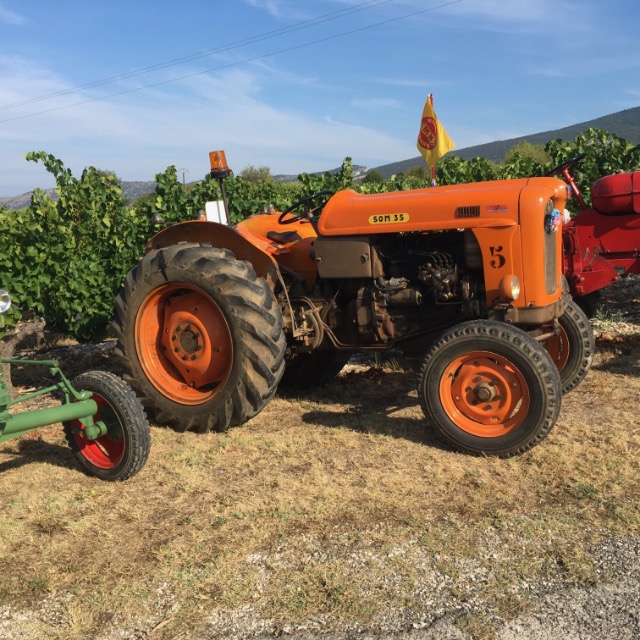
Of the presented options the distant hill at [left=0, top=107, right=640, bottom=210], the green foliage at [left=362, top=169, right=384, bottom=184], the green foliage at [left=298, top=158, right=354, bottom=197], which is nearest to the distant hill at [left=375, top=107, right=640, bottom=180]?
the distant hill at [left=0, top=107, right=640, bottom=210]

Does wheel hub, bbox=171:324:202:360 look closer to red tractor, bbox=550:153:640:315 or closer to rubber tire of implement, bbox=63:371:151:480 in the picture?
rubber tire of implement, bbox=63:371:151:480

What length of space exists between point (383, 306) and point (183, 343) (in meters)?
1.40

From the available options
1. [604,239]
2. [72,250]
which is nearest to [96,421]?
[72,250]

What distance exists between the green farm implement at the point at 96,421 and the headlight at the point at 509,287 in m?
2.22

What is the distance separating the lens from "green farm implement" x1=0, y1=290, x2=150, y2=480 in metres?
3.55

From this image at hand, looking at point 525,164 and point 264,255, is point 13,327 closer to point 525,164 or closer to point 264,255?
point 264,255

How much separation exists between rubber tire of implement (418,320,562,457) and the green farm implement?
1669 mm

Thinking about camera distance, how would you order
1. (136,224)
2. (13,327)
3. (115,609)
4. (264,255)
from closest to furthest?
(115,609)
(264,255)
(13,327)
(136,224)

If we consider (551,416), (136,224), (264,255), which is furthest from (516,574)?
(136,224)

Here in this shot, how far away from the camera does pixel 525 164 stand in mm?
10461

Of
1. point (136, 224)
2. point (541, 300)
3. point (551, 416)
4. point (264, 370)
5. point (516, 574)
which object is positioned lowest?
point (516, 574)

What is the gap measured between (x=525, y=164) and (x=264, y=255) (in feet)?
23.2

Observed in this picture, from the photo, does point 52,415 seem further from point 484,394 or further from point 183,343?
point 484,394

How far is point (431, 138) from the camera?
7344 millimetres
